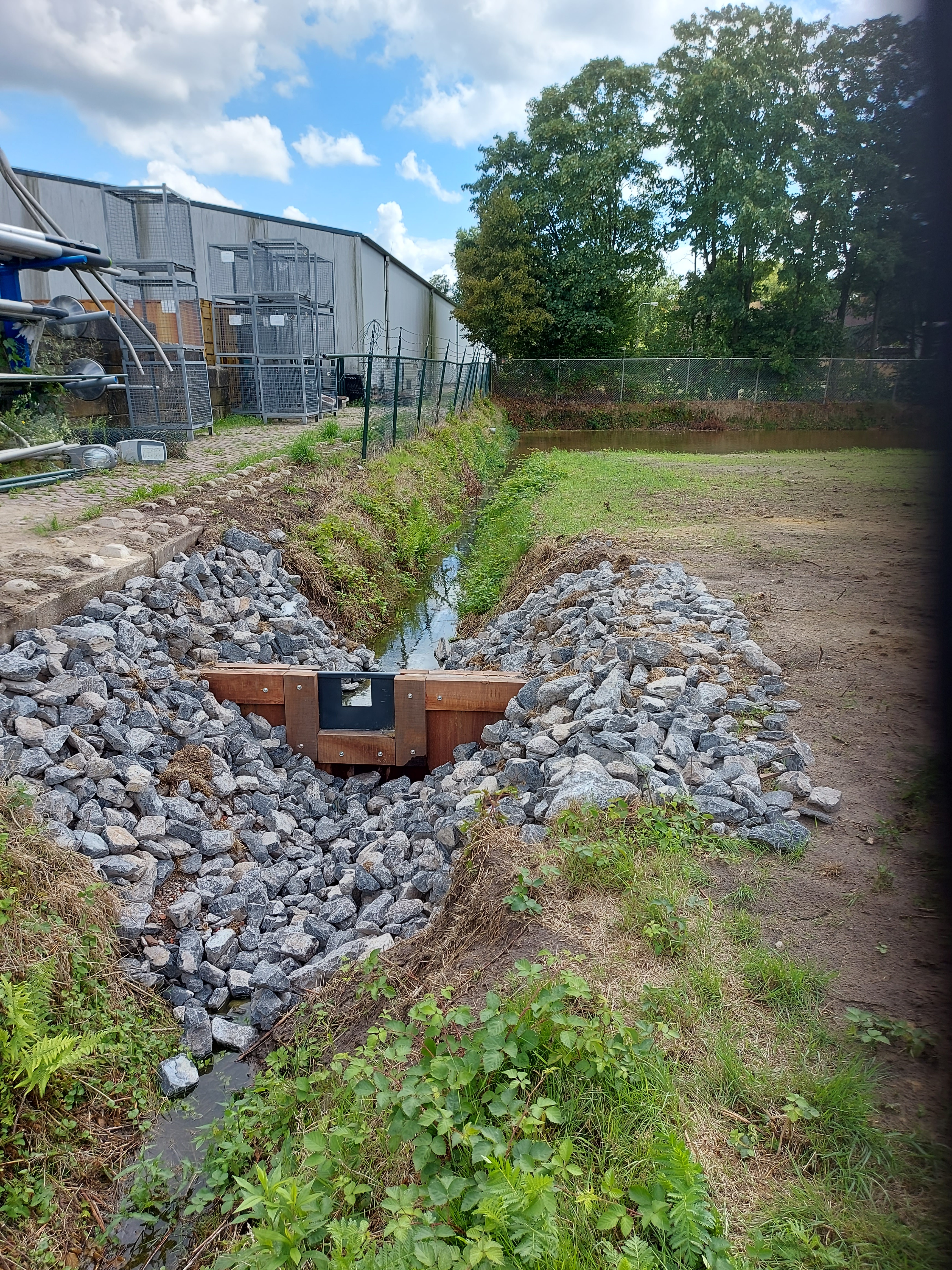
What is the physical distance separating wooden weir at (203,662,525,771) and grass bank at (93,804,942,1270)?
251 centimetres

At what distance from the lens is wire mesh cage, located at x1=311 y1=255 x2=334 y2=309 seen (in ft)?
58.7

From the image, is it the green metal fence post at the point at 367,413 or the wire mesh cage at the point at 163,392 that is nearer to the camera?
the green metal fence post at the point at 367,413

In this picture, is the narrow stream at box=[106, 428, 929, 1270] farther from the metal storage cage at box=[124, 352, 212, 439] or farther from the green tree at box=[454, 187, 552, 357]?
the green tree at box=[454, 187, 552, 357]

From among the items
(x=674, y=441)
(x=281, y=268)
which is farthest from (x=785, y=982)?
(x=674, y=441)

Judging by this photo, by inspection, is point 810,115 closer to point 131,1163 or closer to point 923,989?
point 923,989

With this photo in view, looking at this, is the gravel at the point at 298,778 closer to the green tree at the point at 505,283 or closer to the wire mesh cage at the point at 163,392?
the wire mesh cage at the point at 163,392

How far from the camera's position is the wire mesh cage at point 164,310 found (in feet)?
35.4

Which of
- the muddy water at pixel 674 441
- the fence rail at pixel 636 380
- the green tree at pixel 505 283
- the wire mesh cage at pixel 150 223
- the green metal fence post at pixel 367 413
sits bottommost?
the muddy water at pixel 674 441

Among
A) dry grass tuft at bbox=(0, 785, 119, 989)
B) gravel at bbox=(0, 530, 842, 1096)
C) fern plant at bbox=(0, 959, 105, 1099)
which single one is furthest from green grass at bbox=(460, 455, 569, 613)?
fern plant at bbox=(0, 959, 105, 1099)

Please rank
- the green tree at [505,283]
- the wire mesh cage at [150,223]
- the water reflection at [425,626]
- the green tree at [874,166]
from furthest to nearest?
the green tree at [505,283] → the wire mesh cage at [150,223] → the water reflection at [425,626] → the green tree at [874,166]

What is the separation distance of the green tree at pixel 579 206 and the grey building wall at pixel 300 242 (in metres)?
3.25

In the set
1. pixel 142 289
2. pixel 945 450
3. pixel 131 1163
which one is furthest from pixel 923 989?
pixel 142 289

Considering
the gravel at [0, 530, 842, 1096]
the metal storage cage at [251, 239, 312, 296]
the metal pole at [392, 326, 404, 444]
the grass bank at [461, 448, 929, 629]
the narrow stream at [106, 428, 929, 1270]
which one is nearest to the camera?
the narrow stream at [106, 428, 929, 1270]

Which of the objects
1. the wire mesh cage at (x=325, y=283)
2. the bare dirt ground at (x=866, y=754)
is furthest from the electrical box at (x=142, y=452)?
the wire mesh cage at (x=325, y=283)
